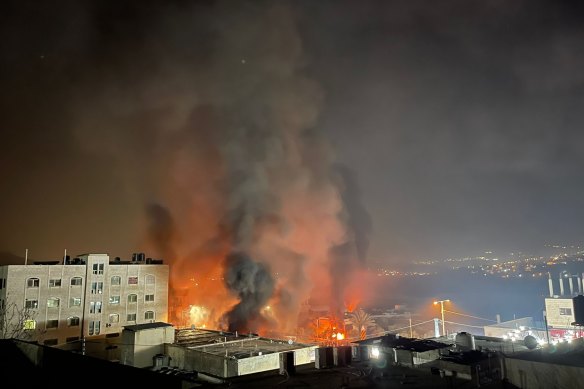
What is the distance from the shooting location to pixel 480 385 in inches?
562

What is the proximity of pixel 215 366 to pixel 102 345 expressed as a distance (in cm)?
2694

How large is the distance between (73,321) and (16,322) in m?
6.01

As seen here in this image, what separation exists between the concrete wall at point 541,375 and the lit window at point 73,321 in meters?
48.3

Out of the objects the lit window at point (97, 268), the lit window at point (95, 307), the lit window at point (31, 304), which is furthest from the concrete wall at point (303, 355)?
the lit window at point (31, 304)

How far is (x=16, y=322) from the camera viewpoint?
140 ft

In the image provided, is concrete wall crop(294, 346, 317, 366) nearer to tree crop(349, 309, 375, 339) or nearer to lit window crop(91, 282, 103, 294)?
lit window crop(91, 282, 103, 294)

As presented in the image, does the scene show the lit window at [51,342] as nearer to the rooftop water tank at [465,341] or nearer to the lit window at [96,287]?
the lit window at [96,287]

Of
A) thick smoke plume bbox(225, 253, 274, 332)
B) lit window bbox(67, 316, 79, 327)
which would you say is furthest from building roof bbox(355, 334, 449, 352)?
lit window bbox(67, 316, 79, 327)

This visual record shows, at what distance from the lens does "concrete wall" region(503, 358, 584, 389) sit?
11.9 m

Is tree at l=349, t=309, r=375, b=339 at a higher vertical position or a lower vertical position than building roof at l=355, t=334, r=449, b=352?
lower

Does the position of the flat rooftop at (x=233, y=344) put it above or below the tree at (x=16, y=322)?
below

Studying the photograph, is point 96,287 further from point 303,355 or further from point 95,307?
point 303,355

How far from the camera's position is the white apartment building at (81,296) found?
144 feet

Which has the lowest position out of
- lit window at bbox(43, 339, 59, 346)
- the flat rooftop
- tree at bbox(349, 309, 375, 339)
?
→ tree at bbox(349, 309, 375, 339)
